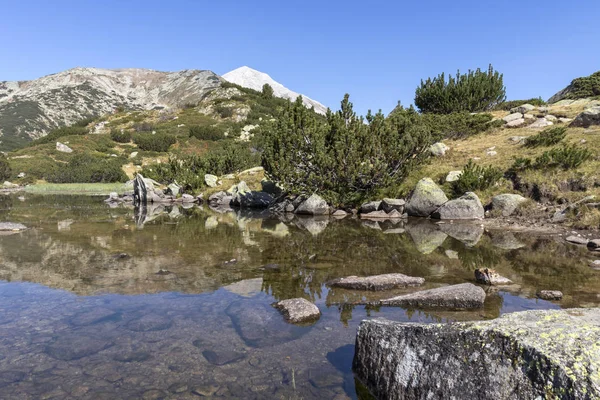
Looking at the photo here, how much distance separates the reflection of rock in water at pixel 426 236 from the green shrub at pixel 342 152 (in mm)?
6536

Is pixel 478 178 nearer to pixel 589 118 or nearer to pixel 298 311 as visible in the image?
pixel 589 118

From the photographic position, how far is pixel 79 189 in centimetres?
5491

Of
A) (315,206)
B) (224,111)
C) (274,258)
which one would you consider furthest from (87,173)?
(274,258)

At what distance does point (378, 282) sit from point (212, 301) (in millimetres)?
4101

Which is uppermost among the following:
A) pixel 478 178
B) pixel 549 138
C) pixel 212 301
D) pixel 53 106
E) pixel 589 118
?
pixel 53 106

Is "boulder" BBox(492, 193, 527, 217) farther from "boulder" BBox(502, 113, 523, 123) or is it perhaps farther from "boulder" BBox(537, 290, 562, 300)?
"boulder" BBox(502, 113, 523, 123)

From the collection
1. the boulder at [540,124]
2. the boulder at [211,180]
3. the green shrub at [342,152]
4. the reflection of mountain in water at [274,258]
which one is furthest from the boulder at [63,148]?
the boulder at [540,124]

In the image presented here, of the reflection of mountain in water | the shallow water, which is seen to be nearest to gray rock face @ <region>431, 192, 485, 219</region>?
the reflection of mountain in water

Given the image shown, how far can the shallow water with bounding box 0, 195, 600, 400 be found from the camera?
5.18 metres

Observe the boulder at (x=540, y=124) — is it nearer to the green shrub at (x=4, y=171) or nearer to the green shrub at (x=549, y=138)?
the green shrub at (x=549, y=138)

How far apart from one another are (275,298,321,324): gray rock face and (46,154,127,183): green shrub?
211ft

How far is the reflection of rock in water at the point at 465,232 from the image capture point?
53.1 feet

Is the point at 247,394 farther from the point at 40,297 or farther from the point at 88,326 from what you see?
the point at 40,297

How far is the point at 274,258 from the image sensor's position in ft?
41.5
